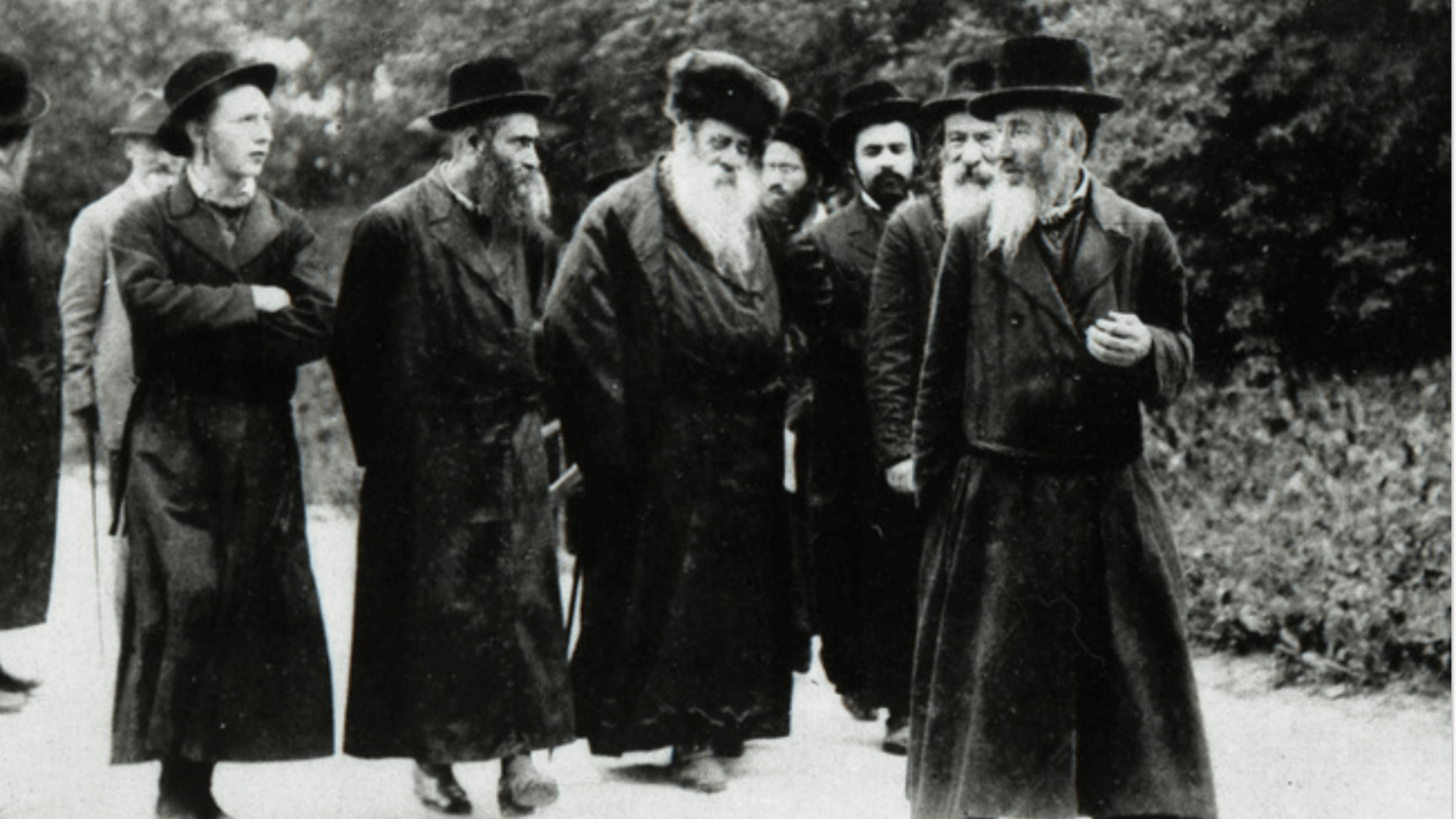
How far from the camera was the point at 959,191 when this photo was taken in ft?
25.2

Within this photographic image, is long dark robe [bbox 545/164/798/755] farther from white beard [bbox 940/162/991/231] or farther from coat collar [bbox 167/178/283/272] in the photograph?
coat collar [bbox 167/178/283/272]

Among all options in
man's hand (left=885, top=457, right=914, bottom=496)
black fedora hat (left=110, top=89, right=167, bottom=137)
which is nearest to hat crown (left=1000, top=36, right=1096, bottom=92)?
man's hand (left=885, top=457, right=914, bottom=496)

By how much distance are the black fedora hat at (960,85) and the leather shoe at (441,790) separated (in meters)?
2.87

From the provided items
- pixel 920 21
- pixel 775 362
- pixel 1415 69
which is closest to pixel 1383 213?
pixel 1415 69

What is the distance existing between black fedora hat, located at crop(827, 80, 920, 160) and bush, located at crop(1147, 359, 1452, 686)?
2.35 metres

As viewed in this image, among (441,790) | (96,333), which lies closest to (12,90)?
(96,333)

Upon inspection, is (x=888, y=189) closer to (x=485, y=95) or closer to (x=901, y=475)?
(x=901, y=475)

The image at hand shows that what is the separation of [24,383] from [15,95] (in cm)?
111

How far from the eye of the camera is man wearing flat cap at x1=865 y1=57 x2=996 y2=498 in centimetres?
735

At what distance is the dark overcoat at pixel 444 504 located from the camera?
22.8 ft

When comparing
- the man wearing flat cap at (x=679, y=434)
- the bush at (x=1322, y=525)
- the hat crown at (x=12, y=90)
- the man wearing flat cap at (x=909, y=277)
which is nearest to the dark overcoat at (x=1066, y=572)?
the man wearing flat cap at (x=909, y=277)

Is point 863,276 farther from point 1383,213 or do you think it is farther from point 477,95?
point 1383,213

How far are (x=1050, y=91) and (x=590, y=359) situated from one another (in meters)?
2.19

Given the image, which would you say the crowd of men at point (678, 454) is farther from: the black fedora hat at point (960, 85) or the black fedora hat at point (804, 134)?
the black fedora hat at point (804, 134)
